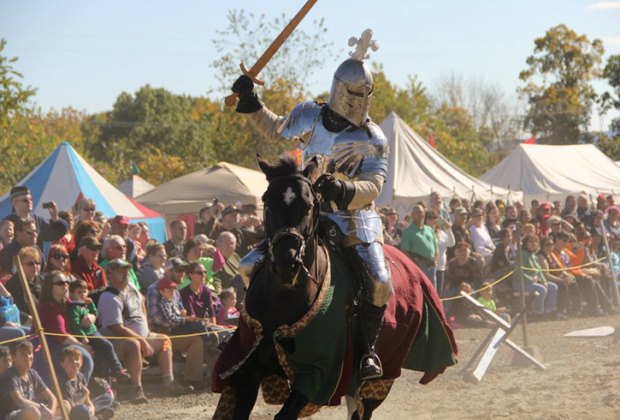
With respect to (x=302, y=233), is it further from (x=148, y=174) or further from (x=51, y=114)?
(x=51, y=114)

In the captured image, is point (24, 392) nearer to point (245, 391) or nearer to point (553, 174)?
point (245, 391)

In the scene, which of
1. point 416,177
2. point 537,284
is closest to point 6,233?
point 537,284

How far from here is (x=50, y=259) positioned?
9.18 meters

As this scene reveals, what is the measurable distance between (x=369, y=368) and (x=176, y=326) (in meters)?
4.44

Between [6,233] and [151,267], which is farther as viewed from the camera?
[151,267]

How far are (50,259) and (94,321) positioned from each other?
69 cm

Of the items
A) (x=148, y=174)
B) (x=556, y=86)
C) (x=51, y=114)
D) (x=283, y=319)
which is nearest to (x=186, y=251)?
(x=283, y=319)

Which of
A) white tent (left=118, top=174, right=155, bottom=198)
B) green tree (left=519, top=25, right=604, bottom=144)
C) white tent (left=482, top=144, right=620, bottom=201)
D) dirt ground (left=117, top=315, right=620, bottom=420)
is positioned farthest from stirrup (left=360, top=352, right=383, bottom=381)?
green tree (left=519, top=25, right=604, bottom=144)

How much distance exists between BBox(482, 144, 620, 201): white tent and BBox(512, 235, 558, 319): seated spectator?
37.3 ft

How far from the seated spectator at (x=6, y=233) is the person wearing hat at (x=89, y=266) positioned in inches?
25.2

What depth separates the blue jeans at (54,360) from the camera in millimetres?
8031

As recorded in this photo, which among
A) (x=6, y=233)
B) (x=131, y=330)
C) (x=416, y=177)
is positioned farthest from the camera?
(x=416, y=177)

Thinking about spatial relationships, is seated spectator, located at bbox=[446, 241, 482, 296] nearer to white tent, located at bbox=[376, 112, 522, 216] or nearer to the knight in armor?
white tent, located at bbox=[376, 112, 522, 216]

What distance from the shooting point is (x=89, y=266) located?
9.78 m
